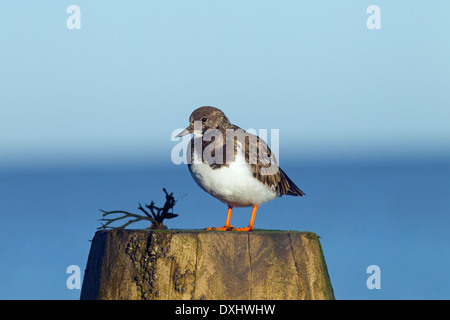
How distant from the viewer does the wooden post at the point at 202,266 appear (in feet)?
17.3

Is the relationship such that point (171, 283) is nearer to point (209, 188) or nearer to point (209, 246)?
point (209, 246)

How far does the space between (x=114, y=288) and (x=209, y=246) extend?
93 centimetres

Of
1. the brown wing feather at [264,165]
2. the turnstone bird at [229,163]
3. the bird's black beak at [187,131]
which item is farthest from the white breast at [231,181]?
the bird's black beak at [187,131]

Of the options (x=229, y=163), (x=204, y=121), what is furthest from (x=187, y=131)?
(x=229, y=163)

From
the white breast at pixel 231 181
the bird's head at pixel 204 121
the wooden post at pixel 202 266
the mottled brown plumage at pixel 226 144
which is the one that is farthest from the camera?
the bird's head at pixel 204 121

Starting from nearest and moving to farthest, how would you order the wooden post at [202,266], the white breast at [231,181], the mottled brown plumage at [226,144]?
the wooden post at [202,266] → the white breast at [231,181] → the mottled brown plumage at [226,144]

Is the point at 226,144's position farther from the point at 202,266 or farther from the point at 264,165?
the point at 202,266

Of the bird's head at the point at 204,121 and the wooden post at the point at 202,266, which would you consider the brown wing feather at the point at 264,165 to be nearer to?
the bird's head at the point at 204,121

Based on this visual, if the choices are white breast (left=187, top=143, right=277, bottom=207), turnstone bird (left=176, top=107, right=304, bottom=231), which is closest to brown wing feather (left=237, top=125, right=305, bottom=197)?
turnstone bird (left=176, top=107, right=304, bottom=231)

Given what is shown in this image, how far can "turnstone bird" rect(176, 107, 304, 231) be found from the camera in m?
7.38

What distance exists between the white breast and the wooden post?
6.00ft

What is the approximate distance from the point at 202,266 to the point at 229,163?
2319mm

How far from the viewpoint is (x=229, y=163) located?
7414 millimetres

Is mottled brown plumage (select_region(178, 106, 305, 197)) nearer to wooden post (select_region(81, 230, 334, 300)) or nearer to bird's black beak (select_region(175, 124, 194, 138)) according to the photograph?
bird's black beak (select_region(175, 124, 194, 138))
